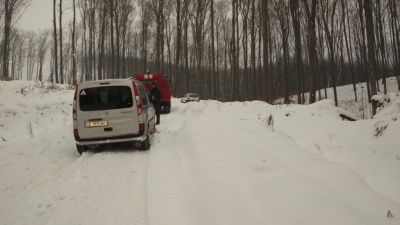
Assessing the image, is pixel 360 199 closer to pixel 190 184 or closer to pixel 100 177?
pixel 190 184

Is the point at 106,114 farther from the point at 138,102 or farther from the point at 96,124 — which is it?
the point at 138,102

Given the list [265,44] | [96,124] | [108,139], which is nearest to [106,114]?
[96,124]

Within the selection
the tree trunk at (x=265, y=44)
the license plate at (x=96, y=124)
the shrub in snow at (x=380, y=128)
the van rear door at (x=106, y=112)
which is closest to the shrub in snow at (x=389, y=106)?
the shrub in snow at (x=380, y=128)

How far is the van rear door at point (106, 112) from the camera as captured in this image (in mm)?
7852

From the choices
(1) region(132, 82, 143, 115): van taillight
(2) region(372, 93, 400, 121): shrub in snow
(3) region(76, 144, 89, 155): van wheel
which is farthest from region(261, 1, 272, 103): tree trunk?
(3) region(76, 144, 89, 155): van wheel

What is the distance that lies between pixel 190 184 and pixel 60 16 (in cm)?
3099

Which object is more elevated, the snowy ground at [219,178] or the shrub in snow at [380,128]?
the shrub in snow at [380,128]

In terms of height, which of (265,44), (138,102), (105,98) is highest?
(265,44)

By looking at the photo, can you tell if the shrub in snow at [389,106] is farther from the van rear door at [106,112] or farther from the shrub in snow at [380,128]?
the van rear door at [106,112]

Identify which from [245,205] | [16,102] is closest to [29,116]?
[16,102]

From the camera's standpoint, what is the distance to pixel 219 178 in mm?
4910

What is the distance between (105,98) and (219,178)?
4.59 meters

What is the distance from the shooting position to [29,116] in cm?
1221

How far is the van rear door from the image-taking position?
7.85m
